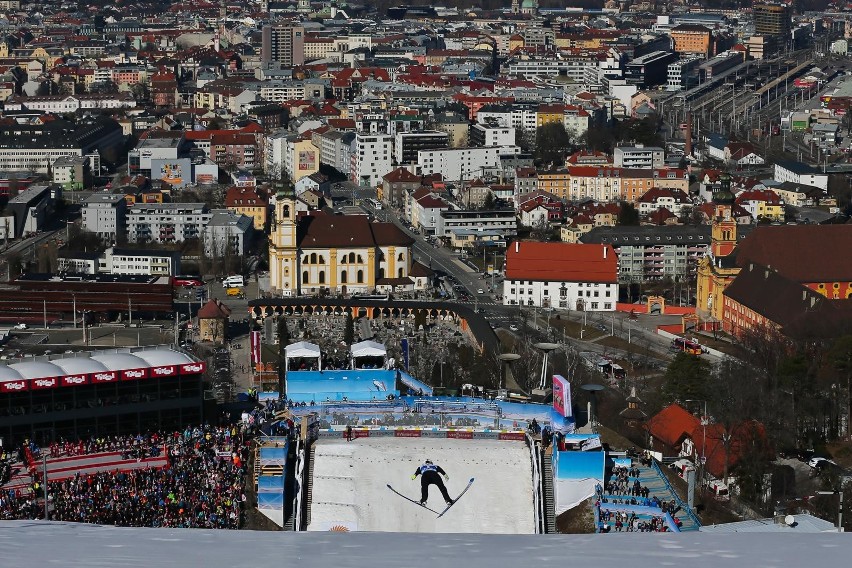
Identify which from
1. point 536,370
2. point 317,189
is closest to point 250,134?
point 317,189

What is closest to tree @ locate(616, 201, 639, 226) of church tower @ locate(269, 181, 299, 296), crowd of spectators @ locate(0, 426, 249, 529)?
church tower @ locate(269, 181, 299, 296)

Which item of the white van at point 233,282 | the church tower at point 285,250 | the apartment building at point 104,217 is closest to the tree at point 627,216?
the church tower at point 285,250

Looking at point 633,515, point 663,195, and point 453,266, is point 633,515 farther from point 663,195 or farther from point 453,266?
point 663,195

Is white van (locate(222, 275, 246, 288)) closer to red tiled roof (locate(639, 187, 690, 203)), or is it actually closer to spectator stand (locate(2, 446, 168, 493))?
red tiled roof (locate(639, 187, 690, 203))

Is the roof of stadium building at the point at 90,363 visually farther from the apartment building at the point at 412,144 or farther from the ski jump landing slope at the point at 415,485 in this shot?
the apartment building at the point at 412,144

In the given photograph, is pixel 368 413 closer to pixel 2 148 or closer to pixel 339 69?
pixel 2 148

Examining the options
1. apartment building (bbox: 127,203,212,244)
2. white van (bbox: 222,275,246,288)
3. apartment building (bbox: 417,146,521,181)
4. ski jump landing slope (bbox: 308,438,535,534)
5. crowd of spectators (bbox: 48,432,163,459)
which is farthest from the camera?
apartment building (bbox: 417,146,521,181)
